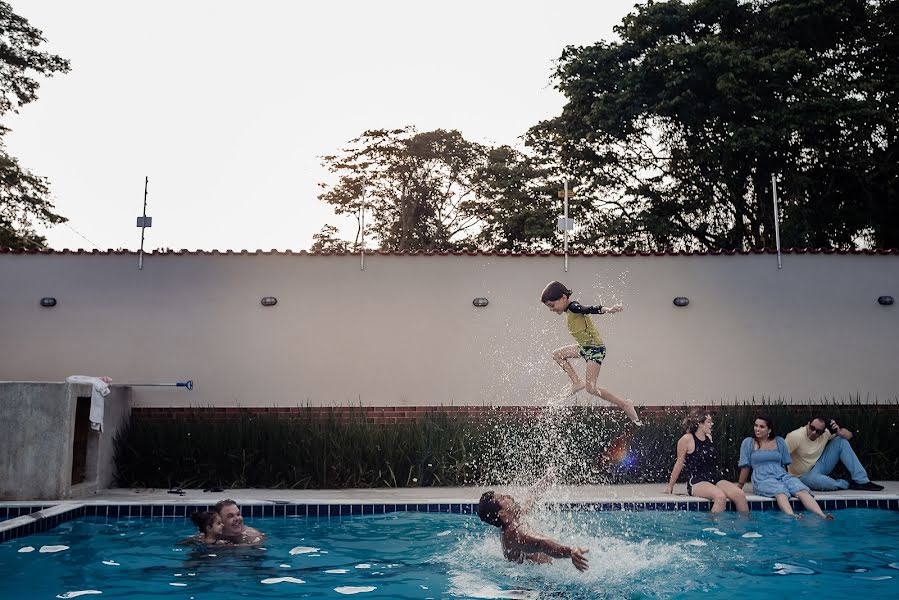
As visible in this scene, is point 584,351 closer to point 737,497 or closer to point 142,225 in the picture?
point 737,497

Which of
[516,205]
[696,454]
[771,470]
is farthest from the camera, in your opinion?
[516,205]

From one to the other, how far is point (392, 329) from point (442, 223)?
20.1m

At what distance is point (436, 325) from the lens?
1302 centimetres

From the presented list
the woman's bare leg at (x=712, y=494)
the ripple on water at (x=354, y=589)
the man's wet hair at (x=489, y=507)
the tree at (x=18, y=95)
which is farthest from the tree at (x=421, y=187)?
the ripple on water at (x=354, y=589)

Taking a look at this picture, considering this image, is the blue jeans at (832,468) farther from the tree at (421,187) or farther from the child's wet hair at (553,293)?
the tree at (421,187)

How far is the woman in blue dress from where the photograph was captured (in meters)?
9.48

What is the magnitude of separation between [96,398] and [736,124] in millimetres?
18497

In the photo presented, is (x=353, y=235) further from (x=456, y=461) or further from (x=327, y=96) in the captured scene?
(x=456, y=461)

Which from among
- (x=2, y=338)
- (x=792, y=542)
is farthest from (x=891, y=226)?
(x=2, y=338)

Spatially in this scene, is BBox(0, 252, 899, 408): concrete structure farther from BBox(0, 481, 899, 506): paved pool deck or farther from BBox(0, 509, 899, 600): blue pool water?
BBox(0, 509, 899, 600): blue pool water

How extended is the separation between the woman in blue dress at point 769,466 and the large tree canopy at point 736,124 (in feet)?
46.6

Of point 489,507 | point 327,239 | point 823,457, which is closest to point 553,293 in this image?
point 489,507

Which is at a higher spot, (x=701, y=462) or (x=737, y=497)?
(x=701, y=462)

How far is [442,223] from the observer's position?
32.8 metres
